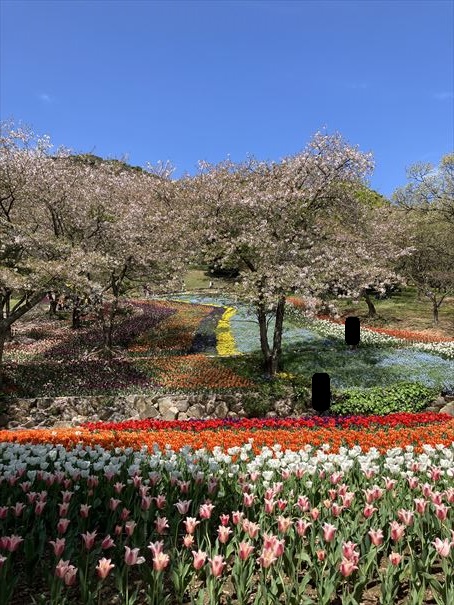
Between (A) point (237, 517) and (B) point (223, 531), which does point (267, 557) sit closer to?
(B) point (223, 531)

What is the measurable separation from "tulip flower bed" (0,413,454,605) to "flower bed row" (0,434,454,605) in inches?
0.7

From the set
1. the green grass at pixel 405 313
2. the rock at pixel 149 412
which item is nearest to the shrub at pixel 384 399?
the rock at pixel 149 412

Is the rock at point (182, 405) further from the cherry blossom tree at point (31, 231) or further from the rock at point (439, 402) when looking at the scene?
the rock at point (439, 402)

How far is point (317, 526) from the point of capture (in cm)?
478

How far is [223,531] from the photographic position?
157 inches

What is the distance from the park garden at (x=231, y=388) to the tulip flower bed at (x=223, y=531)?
0.10 ft

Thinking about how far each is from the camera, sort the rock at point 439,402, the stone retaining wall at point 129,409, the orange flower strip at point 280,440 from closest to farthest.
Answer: the orange flower strip at point 280,440
the stone retaining wall at point 129,409
the rock at point 439,402

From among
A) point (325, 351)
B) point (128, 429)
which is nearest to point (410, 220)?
point (325, 351)

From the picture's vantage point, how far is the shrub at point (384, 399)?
608 inches

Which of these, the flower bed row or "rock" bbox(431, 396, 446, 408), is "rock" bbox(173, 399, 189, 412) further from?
the flower bed row

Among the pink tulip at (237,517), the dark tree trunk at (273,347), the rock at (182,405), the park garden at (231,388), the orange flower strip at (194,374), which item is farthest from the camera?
the dark tree trunk at (273,347)

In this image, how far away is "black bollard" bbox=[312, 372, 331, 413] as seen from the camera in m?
15.5

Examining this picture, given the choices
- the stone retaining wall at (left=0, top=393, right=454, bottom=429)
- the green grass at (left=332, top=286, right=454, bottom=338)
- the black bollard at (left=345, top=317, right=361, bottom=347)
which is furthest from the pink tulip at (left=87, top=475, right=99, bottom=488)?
the green grass at (left=332, top=286, right=454, bottom=338)

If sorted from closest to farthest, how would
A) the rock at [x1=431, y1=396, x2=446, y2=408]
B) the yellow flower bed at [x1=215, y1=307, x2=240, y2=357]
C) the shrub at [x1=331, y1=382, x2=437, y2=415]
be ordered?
the shrub at [x1=331, y1=382, x2=437, y2=415]
the rock at [x1=431, y1=396, x2=446, y2=408]
the yellow flower bed at [x1=215, y1=307, x2=240, y2=357]
